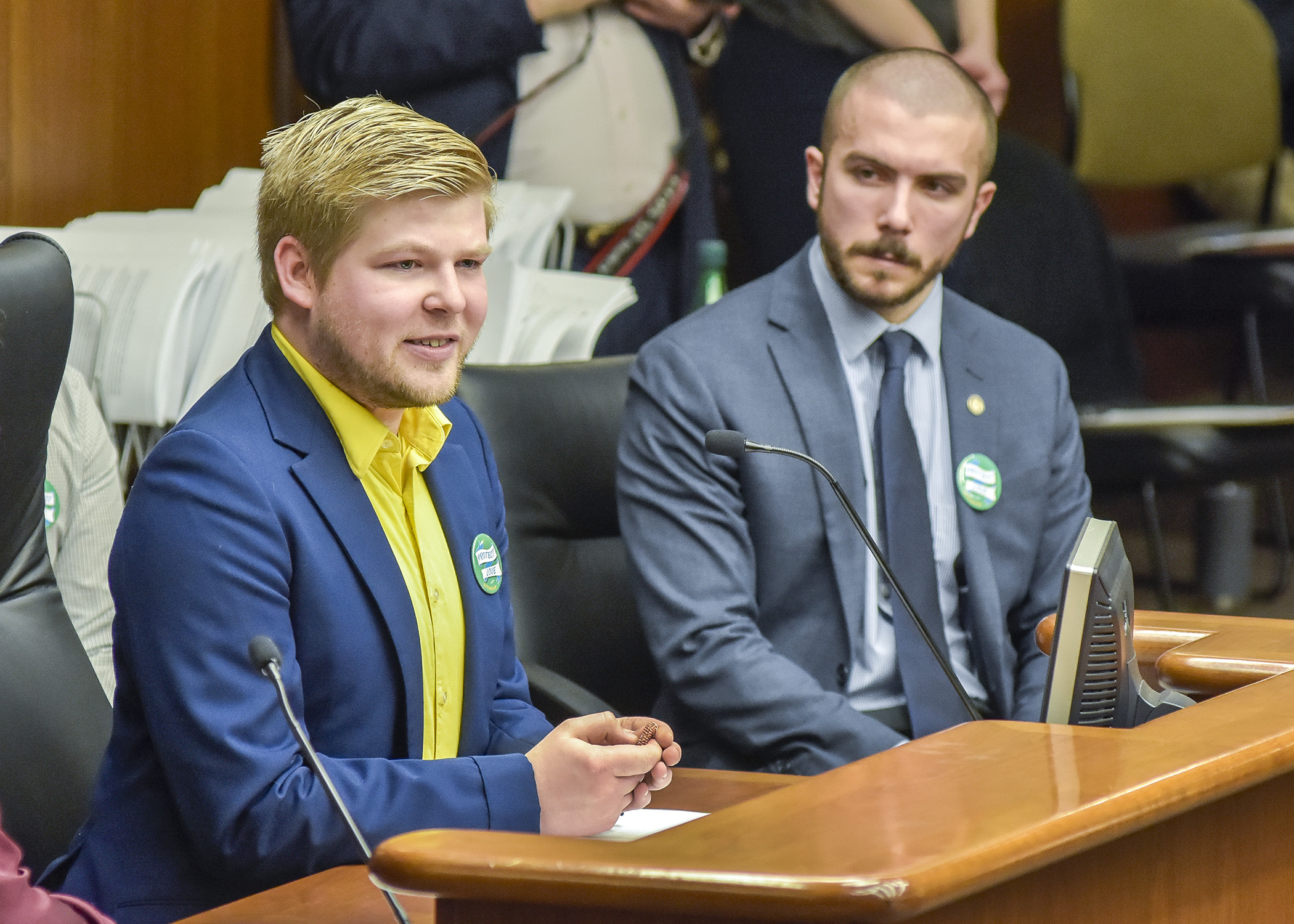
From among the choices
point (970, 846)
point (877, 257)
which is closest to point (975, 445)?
point (877, 257)

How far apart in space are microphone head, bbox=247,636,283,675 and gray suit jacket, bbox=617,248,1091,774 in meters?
0.85

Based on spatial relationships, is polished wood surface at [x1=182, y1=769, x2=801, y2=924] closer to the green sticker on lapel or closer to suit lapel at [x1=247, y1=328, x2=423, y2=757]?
suit lapel at [x1=247, y1=328, x2=423, y2=757]

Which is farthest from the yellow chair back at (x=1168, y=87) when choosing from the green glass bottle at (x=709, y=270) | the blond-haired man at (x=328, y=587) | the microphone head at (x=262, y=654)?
the microphone head at (x=262, y=654)

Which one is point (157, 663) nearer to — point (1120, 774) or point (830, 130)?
point (1120, 774)

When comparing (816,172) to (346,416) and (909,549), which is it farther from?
(346,416)

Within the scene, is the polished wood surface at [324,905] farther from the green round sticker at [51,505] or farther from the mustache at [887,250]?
the mustache at [887,250]

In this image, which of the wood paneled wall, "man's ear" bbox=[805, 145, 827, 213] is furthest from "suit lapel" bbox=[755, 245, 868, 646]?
the wood paneled wall

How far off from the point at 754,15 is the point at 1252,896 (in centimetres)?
254

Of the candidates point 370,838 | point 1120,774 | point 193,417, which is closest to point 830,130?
point 193,417

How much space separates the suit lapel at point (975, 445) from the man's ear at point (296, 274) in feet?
3.10

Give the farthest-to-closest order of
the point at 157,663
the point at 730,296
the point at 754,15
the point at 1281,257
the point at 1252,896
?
the point at 1281,257 → the point at 754,15 → the point at 730,296 → the point at 157,663 → the point at 1252,896

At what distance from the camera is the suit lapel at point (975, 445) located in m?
1.86

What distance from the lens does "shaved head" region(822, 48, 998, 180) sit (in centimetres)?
193

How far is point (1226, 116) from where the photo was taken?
3.79m
